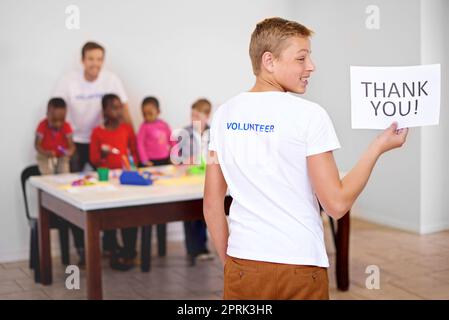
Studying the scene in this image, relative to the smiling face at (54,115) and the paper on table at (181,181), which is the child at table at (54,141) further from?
the paper on table at (181,181)

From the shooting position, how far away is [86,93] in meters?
4.92

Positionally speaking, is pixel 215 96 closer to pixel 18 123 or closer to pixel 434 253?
pixel 18 123

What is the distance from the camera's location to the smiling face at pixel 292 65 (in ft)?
5.31

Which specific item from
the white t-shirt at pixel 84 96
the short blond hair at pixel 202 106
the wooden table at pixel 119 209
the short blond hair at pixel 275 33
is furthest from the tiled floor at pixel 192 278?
the short blond hair at pixel 275 33

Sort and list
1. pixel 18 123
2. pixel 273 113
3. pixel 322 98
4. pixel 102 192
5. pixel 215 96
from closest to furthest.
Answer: pixel 273 113 < pixel 322 98 < pixel 102 192 < pixel 18 123 < pixel 215 96

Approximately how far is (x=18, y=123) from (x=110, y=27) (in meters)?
0.92

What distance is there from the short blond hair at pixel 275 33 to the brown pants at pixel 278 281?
500 mm

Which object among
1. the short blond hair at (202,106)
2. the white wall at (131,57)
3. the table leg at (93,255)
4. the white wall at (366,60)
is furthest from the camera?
the short blond hair at (202,106)

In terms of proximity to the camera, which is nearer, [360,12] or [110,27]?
[360,12]

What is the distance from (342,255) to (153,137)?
177 cm

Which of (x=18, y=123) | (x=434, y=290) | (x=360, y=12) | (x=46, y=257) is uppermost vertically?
(x=360, y=12)

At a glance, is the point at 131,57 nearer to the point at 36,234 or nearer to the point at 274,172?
the point at 36,234
